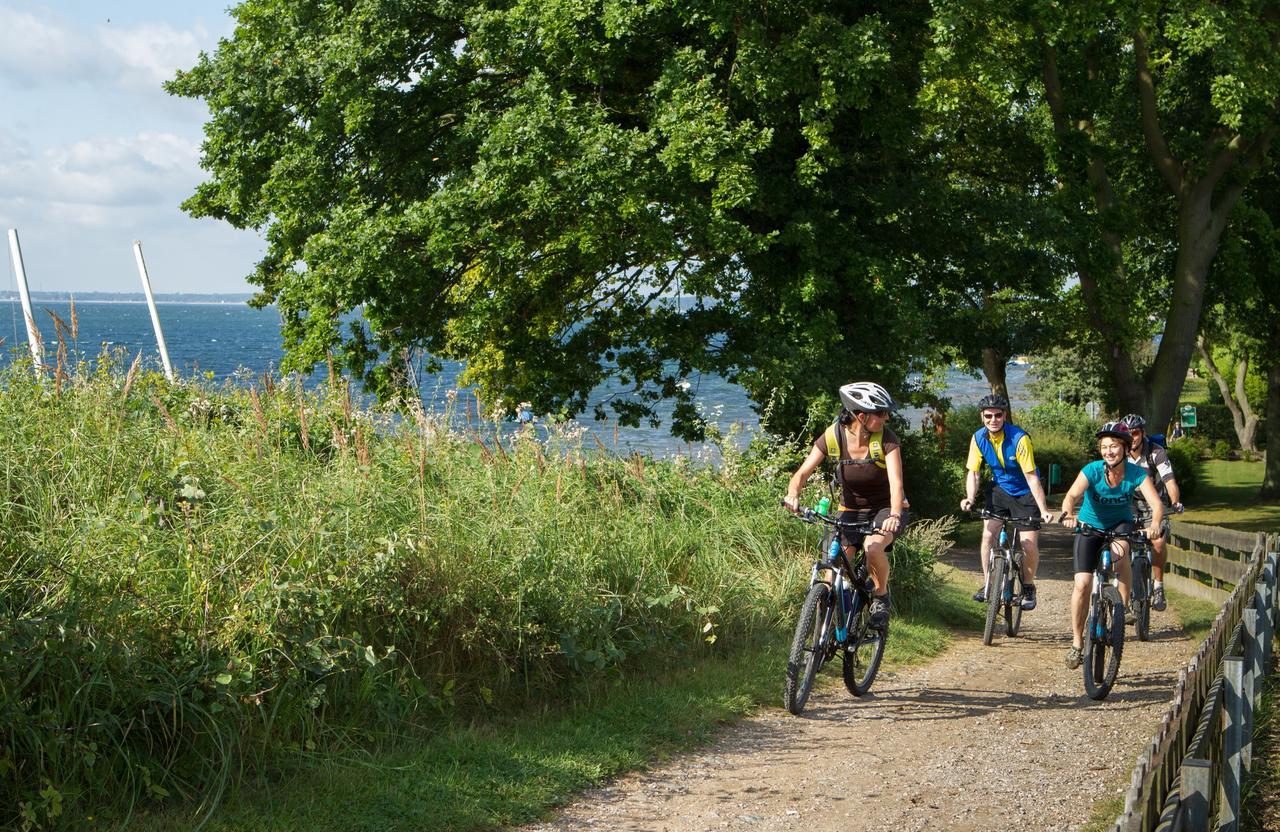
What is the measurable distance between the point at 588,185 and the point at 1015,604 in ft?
23.2

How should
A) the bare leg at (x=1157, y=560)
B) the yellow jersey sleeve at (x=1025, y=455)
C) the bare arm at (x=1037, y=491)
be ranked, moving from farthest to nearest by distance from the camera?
the bare leg at (x=1157, y=560), the yellow jersey sleeve at (x=1025, y=455), the bare arm at (x=1037, y=491)

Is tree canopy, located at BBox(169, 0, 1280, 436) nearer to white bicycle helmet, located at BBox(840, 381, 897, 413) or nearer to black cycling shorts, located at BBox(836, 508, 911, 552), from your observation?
black cycling shorts, located at BBox(836, 508, 911, 552)

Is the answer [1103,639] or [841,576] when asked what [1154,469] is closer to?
[1103,639]

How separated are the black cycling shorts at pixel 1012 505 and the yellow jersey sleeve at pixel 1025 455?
32 cm

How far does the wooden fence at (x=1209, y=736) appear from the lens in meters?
4.07

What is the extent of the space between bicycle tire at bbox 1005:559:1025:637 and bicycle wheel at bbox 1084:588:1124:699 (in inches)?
88.7

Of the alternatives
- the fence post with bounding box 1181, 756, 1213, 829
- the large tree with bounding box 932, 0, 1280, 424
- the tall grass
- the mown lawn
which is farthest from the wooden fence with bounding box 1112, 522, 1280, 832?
the mown lawn

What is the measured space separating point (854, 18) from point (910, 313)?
4131 millimetres

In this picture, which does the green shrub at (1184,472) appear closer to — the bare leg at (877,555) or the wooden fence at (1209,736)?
the wooden fence at (1209,736)

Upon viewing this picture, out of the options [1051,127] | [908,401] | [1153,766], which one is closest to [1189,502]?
[1051,127]

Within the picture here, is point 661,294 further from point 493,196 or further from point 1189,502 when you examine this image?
point 1189,502

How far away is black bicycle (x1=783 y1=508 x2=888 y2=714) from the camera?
25.7ft

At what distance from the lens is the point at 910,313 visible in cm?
1513

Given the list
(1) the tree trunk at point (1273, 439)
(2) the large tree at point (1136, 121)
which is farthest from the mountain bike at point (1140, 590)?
(1) the tree trunk at point (1273, 439)
